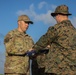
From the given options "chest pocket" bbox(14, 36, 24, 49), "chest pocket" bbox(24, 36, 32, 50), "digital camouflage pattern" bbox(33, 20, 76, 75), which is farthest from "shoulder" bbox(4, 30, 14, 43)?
"digital camouflage pattern" bbox(33, 20, 76, 75)

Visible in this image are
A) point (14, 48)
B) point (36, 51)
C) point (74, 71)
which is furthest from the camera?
point (14, 48)

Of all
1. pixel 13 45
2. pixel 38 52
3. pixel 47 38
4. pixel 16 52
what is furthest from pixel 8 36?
pixel 47 38

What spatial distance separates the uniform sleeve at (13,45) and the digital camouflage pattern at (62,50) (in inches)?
76.3

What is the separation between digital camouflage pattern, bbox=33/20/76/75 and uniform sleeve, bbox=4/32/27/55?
1.94m

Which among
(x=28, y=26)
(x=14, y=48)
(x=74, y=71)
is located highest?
(x=28, y=26)

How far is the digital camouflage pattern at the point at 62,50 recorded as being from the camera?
31.0ft

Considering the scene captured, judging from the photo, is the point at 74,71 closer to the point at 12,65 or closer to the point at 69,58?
the point at 69,58

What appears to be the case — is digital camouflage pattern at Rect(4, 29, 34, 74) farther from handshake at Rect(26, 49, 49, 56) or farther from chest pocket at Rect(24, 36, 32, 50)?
handshake at Rect(26, 49, 49, 56)

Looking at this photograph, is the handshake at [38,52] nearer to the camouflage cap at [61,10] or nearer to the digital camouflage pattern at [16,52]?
the digital camouflage pattern at [16,52]

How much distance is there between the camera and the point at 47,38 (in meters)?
9.60

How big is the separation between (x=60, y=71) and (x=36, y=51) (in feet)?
3.56

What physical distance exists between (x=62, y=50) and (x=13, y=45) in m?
2.30

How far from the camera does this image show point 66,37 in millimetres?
9516

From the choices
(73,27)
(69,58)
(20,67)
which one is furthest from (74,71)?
(20,67)
